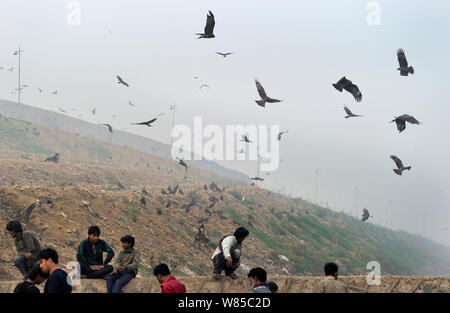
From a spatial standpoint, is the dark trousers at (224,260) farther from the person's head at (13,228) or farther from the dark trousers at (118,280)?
the person's head at (13,228)

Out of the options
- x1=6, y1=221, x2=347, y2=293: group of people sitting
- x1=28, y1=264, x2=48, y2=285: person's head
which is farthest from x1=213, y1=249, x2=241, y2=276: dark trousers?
x1=28, y1=264, x2=48, y2=285: person's head

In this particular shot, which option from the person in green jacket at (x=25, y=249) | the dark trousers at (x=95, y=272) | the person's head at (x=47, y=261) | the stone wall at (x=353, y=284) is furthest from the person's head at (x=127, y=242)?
the person's head at (x=47, y=261)

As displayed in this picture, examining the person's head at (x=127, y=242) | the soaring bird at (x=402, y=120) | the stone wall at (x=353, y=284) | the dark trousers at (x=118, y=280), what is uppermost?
the soaring bird at (x=402, y=120)

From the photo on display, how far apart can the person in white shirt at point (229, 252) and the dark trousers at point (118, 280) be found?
161cm

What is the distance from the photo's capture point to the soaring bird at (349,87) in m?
11.6

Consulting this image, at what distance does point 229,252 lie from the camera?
25.6 ft

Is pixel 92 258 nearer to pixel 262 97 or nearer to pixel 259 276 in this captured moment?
pixel 259 276

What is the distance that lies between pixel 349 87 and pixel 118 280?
7.53 metres

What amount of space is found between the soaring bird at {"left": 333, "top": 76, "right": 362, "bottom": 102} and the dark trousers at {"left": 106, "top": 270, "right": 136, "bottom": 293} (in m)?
7.03

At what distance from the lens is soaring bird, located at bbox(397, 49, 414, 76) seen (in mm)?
11789

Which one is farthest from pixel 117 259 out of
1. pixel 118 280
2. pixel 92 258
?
pixel 92 258
